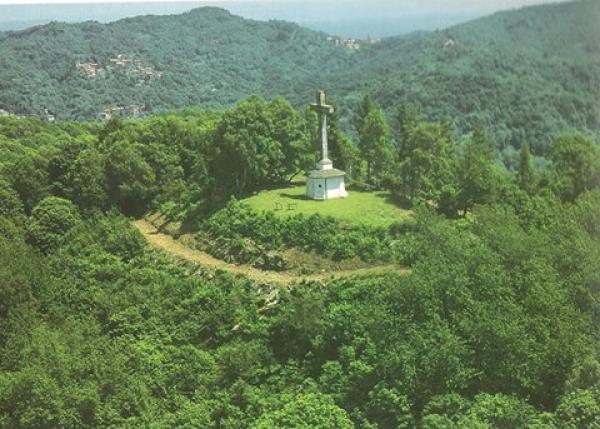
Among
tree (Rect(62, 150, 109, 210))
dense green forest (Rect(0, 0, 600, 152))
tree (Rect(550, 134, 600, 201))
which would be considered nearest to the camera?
tree (Rect(550, 134, 600, 201))

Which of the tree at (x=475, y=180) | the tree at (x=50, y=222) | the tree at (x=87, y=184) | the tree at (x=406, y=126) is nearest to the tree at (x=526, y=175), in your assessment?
the tree at (x=475, y=180)

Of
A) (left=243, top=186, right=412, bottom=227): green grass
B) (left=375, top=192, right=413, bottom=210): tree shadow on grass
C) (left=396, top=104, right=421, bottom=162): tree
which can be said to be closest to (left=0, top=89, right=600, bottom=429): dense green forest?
(left=396, top=104, right=421, bottom=162): tree

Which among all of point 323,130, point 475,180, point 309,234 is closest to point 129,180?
point 323,130

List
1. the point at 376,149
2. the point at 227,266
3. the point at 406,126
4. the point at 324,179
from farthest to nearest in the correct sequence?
the point at 406,126 < the point at 376,149 < the point at 324,179 < the point at 227,266

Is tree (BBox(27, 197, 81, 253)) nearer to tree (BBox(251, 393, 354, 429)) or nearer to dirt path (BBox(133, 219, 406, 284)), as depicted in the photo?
dirt path (BBox(133, 219, 406, 284))

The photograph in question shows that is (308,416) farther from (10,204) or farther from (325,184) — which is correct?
(10,204)

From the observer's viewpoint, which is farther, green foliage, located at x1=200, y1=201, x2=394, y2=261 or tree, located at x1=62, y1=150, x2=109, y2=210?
tree, located at x1=62, y1=150, x2=109, y2=210
